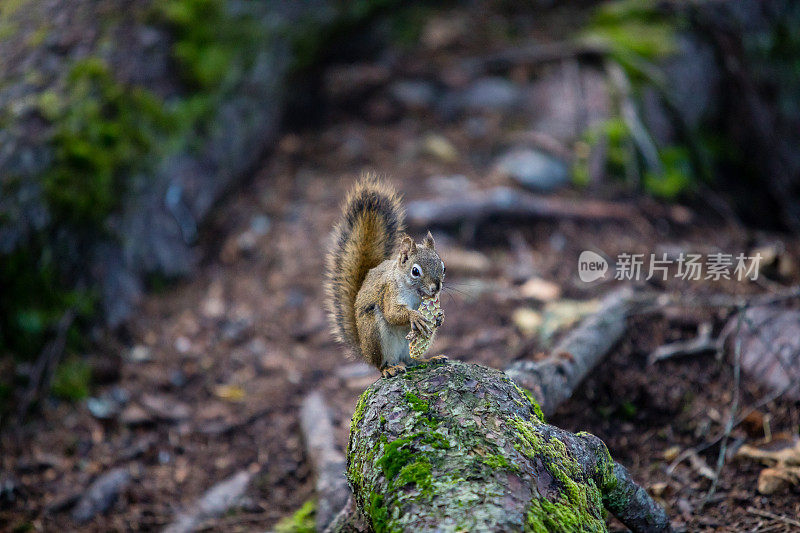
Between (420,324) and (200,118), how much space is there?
3.27 m

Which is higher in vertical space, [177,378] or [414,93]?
[414,93]

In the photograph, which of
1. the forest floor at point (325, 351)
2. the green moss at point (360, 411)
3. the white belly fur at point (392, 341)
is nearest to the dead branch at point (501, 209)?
the forest floor at point (325, 351)

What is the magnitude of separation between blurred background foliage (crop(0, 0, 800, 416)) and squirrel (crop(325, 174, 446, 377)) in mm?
1908

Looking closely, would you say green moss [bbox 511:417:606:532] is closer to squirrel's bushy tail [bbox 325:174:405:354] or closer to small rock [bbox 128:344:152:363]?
squirrel's bushy tail [bbox 325:174:405:354]

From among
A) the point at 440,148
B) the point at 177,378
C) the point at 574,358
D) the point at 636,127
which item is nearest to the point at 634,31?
the point at 636,127

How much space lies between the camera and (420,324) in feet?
7.48

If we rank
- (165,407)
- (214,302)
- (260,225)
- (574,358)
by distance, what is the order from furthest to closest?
(260,225)
(214,302)
(165,407)
(574,358)

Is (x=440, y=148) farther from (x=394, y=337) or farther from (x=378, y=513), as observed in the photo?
(x=378, y=513)

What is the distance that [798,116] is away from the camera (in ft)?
17.5

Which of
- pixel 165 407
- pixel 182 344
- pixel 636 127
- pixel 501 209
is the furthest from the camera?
pixel 636 127

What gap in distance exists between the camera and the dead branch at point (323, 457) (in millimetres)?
2580

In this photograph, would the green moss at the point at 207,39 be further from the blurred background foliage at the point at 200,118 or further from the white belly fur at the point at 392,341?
the white belly fur at the point at 392,341

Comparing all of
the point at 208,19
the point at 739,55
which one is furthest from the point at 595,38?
the point at 208,19

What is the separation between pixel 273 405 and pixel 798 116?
5.11 metres
